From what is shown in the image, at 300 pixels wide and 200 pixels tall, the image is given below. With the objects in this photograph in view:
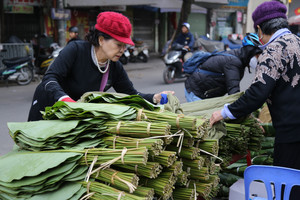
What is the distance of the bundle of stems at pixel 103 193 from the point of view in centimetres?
158

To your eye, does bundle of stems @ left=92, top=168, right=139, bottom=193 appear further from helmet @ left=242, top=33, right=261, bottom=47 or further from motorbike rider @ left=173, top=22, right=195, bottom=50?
motorbike rider @ left=173, top=22, right=195, bottom=50

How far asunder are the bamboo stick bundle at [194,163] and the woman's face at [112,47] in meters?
0.92

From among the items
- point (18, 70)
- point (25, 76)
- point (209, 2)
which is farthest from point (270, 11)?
point (209, 2)

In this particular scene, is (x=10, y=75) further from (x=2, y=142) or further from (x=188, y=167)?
(x=188, y=167)

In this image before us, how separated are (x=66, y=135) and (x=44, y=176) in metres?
0.23

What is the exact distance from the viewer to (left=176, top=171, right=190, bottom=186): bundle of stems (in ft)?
6.11

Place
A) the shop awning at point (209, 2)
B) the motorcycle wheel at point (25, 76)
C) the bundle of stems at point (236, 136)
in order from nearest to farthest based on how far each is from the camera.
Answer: the bundle of stems at point (236, 136), the motorcycle wheel at point (25, 76), the shop awning at point (209, 2)

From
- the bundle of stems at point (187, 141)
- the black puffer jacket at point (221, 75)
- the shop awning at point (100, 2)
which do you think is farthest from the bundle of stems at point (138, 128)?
the shop awning at point (100, 2)

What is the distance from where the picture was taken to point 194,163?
1.93 m

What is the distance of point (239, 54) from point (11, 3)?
38.7 feet

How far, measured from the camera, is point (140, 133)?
5.71 feet

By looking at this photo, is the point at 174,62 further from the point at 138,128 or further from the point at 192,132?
the point at 138,128

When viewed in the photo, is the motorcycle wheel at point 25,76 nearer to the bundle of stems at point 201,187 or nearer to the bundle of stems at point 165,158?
the bundle of stems at point 201,187

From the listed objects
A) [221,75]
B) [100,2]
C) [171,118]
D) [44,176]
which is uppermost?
[100,2]
